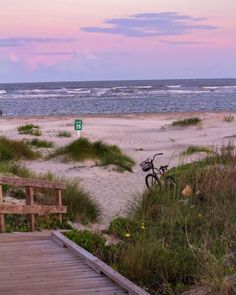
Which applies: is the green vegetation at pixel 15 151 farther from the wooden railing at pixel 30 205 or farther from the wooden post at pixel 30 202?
the wooden post at pixel 30 202

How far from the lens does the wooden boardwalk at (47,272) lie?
6.39m

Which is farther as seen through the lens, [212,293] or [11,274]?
[11,274]

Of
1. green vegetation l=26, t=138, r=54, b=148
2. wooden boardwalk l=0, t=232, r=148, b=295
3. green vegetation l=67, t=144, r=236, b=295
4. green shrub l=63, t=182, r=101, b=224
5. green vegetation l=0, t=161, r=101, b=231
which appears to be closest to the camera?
wooden boardwalk l=0, t=232, r=148, b=295

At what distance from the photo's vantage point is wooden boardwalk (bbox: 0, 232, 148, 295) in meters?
6.39

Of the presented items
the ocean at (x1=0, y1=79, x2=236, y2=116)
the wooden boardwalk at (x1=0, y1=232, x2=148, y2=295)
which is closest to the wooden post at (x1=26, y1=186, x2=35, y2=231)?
the wooden boardwalk at (x1=0, y1=232, x2=148, y2=295)

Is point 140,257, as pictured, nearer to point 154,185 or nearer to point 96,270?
point 96,270

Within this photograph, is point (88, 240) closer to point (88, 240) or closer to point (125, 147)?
point (88, 240)

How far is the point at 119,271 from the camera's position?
23.7 feet

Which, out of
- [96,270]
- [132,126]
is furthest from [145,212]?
[132,126]

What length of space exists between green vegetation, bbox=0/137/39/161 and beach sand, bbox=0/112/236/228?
438 millimetres

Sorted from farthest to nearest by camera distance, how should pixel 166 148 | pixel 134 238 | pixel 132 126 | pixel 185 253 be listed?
1. pixel 132 126
2. pixel 166 148
3. pixel 134 238
4. pixel 185 253

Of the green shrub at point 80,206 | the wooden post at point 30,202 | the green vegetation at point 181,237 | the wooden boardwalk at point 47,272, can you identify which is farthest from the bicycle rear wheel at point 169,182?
the wooden boardwalk at point 47,272

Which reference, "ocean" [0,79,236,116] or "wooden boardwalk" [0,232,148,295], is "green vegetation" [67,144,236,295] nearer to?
"wooden boardwalk" [0,232,148,295]

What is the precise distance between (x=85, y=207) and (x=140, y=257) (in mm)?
4487
